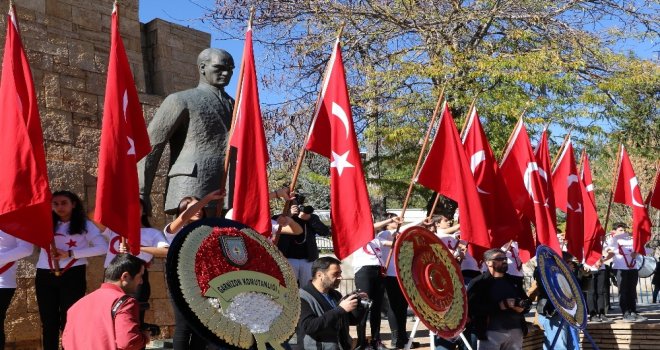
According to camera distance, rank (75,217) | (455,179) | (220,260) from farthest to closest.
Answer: (455,179)
(75,217)
(220,260)

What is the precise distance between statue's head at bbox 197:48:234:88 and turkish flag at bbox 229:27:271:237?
1.30 ft

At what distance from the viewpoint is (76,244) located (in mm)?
5871

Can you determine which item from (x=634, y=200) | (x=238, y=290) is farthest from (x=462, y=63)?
(x=238, y=290)

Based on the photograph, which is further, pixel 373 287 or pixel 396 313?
pixel 373 287

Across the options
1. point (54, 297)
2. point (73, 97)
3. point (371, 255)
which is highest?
point (73, 97)

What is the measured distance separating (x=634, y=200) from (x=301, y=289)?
7.89m

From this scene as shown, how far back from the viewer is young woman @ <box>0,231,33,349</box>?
557 centimetres

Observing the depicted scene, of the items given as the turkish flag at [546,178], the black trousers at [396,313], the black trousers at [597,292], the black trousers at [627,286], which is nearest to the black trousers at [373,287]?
the black trousers at [396,313]

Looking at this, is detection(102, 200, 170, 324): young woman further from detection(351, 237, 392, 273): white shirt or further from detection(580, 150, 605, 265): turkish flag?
detection(580, 150, 605, 265): turkish flag

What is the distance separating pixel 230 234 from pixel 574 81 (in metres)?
11.9

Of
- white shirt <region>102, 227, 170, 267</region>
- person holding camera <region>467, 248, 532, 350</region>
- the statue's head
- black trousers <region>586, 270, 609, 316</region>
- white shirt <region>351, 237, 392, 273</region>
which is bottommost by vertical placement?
black trousers <region>586, 270, 609, 316</region>

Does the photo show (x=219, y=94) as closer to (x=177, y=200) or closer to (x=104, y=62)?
(x=177, y=200)

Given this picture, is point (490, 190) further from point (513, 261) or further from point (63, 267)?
point (63, 267)

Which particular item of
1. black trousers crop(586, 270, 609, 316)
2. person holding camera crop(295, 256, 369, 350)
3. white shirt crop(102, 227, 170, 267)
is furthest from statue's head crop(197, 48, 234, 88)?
black trousers crop(586, 270, 609, 316)
